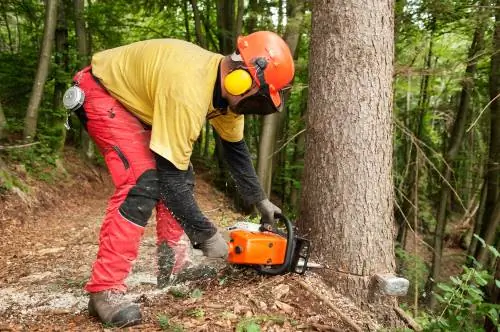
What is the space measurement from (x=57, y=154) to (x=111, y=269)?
600cm

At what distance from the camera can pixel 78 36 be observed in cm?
938

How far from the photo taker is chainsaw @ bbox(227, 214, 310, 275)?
2906 mm

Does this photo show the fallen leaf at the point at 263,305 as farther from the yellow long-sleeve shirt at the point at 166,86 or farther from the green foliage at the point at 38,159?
the green foliage at the point at 38,159

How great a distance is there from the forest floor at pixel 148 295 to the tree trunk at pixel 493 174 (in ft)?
17.4

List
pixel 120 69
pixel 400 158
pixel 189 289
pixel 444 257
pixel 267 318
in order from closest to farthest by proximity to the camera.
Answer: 1. pixel 267 318
2. pixel 120 69
3. pixel 189 289
4. pixel 400 158
5. pixel 444 257

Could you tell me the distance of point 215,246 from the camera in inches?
111

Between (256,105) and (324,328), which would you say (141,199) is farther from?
(324,328)

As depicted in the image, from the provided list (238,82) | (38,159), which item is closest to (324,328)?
(238,82)

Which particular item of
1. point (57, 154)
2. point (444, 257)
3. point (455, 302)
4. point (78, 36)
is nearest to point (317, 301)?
point (455, 302)

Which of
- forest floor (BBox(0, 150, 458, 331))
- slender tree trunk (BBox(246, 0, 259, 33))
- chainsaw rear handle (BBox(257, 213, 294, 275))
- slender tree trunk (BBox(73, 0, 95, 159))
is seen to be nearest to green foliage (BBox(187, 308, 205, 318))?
forest floor (BBox(0, 150, 458, 331))

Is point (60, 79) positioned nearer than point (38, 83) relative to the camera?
No

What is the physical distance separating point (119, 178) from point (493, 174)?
760 cm

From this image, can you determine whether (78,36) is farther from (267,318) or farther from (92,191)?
(267,318)

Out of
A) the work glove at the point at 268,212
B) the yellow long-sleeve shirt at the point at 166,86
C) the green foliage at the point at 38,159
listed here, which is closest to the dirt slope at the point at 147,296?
the work glove at the point at 268,212
